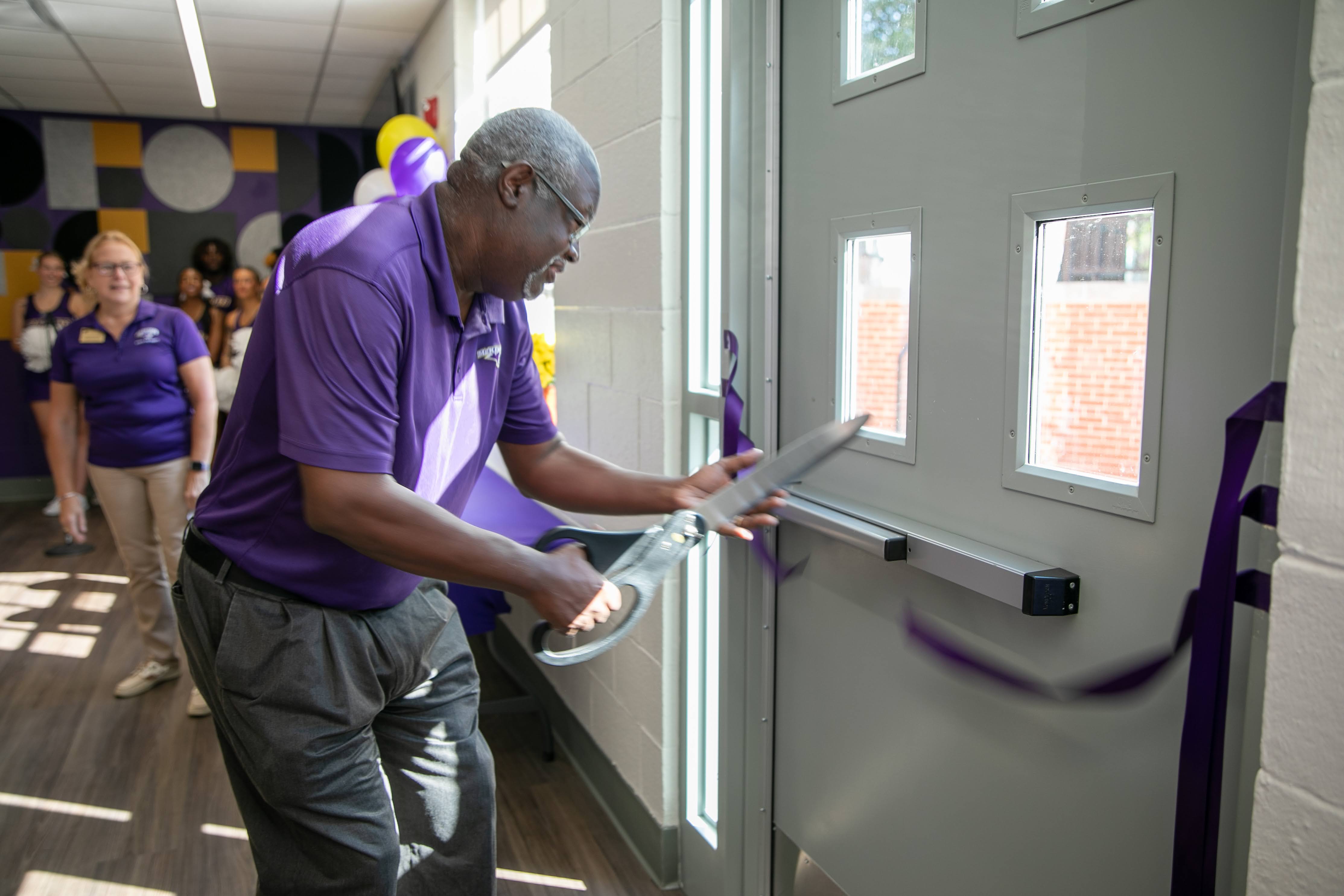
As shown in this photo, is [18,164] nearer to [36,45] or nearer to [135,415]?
[36,45]

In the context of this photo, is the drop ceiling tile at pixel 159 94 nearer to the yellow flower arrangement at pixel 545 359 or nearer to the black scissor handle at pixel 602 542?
the yellow flower arrangement at pixel 545 359

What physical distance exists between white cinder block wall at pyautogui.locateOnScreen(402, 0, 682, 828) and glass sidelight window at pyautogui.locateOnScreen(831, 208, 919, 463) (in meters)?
0.58

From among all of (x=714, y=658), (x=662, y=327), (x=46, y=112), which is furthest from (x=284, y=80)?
(x=714, y=658)

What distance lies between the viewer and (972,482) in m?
1.36

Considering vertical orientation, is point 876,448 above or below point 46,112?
below

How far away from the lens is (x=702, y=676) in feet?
7.20

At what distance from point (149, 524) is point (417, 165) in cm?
169

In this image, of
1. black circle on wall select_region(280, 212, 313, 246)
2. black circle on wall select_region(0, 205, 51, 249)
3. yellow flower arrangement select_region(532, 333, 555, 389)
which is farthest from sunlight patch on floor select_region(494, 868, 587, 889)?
black circle on wall select_region(0, 205, 51, 249)

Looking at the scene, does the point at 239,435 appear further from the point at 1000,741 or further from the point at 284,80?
the point at 284,80

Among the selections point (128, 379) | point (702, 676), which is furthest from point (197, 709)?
point (702, 676)

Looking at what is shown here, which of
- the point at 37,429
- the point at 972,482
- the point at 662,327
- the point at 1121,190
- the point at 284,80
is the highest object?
the point at 284,80

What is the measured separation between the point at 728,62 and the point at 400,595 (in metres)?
1.11

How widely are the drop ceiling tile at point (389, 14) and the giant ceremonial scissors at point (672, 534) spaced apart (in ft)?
13.3

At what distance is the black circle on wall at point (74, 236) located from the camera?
725cm
